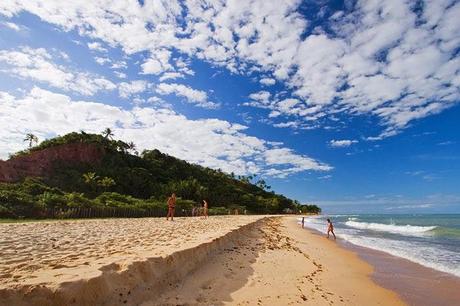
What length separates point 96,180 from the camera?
51.4 metres

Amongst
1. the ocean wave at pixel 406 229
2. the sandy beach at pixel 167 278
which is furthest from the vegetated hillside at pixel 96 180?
the ocean wave at pixel 406 229

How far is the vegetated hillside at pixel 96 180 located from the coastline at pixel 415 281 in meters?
21.3

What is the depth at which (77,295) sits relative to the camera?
13.9 ft

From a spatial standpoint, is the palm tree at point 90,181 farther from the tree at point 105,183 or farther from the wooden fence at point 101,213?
the wooden fence at point 101,213

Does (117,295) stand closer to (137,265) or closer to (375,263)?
(137,265)

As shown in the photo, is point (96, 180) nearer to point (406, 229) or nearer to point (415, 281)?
point (406, 229)

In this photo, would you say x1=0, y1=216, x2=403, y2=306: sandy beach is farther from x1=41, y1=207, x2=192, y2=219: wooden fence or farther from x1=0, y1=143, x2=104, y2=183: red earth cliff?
x1=0, y1=143, x2=104, y2=183: red earth cliff

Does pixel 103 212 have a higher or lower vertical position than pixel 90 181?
lower

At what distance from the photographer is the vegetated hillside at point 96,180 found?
27.4m

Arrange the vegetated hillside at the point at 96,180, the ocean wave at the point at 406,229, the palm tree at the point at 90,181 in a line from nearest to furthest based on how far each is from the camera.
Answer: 1. the vegetated hillside at the point at 96,180
2. the ocean wave at the point at 406,229
3. the palm tree at the point at 90,181

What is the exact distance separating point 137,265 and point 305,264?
21.7ft

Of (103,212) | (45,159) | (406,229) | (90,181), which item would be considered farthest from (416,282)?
(45,159)

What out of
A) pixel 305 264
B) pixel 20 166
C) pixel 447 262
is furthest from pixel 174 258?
pixel 20 166

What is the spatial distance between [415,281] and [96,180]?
161ft
